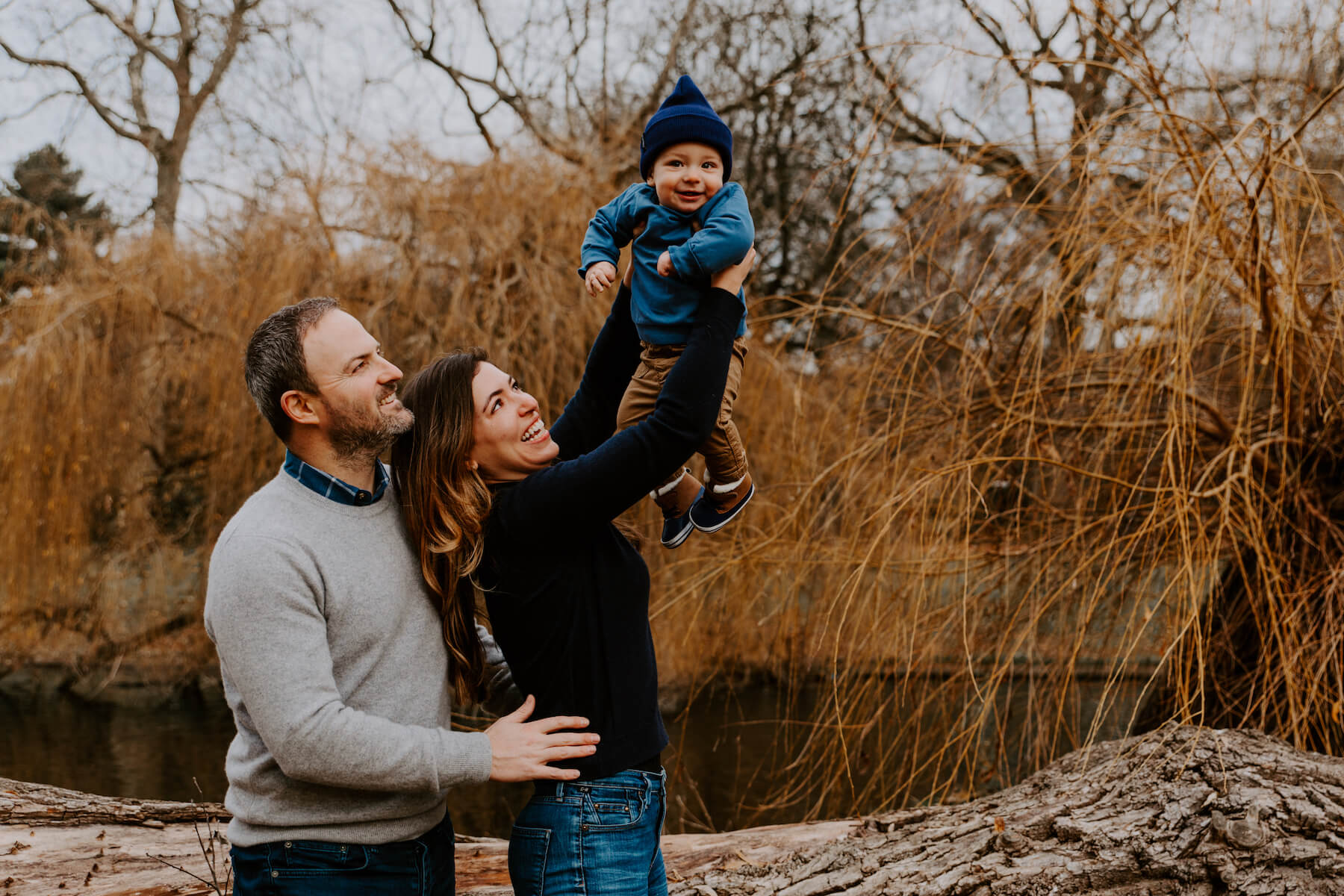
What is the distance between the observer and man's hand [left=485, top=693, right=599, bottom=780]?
1423mm

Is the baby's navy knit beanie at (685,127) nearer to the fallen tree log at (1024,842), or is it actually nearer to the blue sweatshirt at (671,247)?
the blue sweatshirt at (671,247)

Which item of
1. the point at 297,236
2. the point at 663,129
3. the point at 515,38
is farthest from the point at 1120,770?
the point at 515,38

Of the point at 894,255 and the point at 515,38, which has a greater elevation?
the point at 515,38

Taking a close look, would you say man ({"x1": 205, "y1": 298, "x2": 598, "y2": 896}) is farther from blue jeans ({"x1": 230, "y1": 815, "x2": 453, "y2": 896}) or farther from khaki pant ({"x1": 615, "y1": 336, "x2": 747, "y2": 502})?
khaki pant ({"x1": 615, "y1": 336, "x2": 747, "y2": 502})

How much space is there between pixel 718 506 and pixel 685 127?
695 millimetres

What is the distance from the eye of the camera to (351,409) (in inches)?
57.8

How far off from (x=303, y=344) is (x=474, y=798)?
4.36m

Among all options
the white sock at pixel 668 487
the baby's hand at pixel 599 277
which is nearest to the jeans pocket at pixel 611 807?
the white sock at pixel 668 487

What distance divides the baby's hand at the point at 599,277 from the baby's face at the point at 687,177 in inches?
6.4

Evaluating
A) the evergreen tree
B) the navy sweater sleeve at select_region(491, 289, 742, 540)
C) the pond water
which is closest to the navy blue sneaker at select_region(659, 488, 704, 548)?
the navy sweater sleeve at select_region(491, 289, 742, 540)

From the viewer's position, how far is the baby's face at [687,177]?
1.85 metres

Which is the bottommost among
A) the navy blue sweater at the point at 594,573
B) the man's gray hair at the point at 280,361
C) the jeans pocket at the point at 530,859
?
the jeans pocket at the point at 530,859

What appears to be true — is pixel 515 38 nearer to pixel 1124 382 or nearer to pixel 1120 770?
pixel 1124 382

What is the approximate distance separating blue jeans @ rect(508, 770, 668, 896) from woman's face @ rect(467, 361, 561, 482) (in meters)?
0.47
